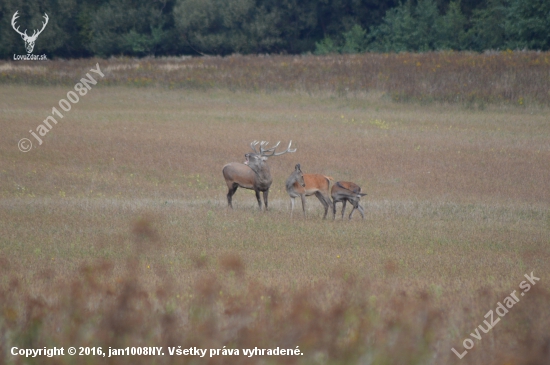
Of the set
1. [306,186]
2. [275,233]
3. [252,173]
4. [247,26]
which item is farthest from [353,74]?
[247,26]

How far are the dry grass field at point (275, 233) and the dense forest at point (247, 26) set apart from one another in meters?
28.7

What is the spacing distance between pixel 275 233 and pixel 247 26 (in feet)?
177

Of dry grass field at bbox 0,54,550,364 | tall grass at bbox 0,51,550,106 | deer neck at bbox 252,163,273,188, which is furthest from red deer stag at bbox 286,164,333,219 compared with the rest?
tall grass at bbox 0,51,550,106

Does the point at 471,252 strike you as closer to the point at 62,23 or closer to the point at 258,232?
the point at 258,232

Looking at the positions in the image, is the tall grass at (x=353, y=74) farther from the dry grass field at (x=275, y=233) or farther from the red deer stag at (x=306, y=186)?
the red deer stag at (x=306, y=186)

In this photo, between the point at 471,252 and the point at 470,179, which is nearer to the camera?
the point at 471,252

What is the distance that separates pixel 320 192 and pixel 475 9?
49808 mm

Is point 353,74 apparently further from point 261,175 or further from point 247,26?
point 247,26

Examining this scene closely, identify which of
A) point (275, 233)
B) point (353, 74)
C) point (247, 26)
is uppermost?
point (275, 233)

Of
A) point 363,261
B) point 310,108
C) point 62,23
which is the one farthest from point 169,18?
point 363,261

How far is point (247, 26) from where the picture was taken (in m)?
65.0

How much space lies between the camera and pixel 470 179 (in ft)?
68.3

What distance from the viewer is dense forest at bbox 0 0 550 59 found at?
2366 inches

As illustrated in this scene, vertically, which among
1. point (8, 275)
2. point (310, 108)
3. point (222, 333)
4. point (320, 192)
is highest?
point (222, 333)
